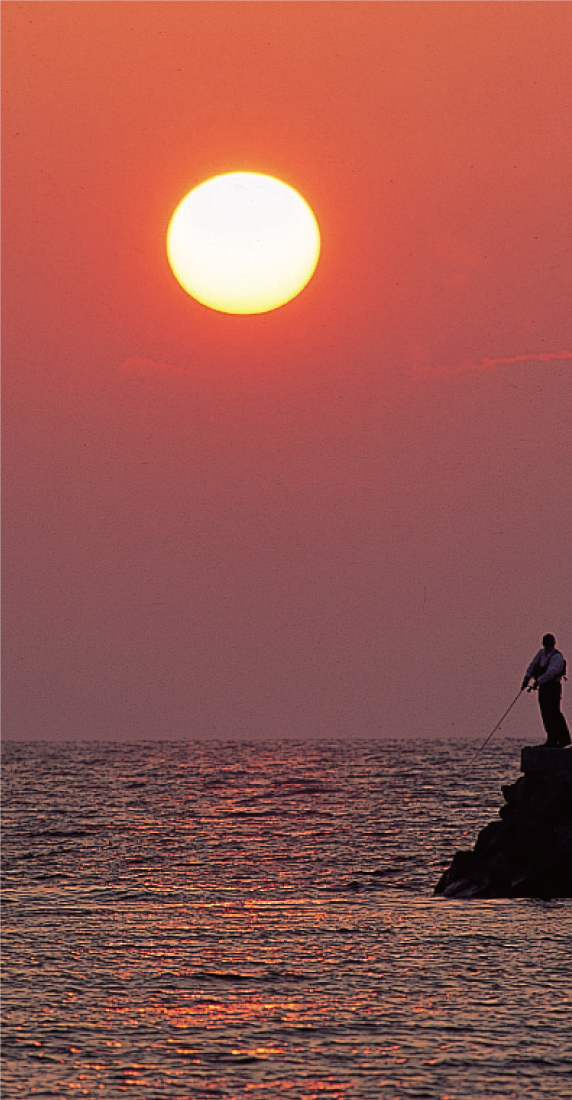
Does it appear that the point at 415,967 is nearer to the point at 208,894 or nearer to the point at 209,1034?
the point at 209,1034

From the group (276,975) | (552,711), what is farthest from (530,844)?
(276,975)

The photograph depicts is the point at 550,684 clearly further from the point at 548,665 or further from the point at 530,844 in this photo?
the point at 530,844

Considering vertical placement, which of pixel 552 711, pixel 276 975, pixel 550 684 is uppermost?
pixel 550 684

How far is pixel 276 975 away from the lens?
1555cm

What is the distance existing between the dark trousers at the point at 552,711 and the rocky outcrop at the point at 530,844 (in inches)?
12.6

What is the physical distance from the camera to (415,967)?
1580 cm

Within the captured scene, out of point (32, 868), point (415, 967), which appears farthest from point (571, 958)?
point (32, 868)

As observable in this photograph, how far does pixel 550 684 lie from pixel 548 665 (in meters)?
0.37

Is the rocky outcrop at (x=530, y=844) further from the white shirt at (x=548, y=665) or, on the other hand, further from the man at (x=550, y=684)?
the white shirt at (x=548, y=665)

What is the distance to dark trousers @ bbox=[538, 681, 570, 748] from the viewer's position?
22266 mm

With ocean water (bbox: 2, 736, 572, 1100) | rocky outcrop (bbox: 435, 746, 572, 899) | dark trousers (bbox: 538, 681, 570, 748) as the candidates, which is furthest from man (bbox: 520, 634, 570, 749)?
ocean water (bbox: 2, 736, 572, 1100)

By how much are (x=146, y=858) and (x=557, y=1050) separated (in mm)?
21275

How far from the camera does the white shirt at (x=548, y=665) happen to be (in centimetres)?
2205

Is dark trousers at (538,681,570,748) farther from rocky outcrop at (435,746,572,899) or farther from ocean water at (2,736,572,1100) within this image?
ocean water at (2,736,572,1100)
